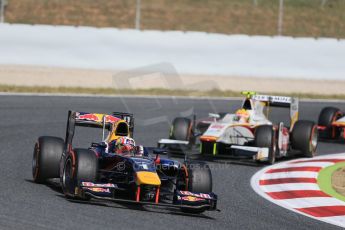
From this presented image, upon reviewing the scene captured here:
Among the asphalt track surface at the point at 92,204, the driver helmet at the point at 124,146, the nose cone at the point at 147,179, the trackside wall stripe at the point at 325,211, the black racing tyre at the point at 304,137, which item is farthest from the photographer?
the black racing tyre at the point at 304,137

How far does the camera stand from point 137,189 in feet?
35.4

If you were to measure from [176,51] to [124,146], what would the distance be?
17.0 meters

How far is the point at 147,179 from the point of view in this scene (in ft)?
34.6

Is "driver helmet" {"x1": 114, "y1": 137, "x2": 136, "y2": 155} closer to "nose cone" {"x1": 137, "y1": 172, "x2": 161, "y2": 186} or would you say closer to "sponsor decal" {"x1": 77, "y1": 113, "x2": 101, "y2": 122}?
"sponsor decal" {"x1": 77, "y1": 113, "x2": 101, "y2": 122}

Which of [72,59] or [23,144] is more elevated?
[72,59]

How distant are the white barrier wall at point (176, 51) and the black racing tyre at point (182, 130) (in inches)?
431

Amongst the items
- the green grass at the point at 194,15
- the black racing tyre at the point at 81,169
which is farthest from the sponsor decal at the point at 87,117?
the green grass at the point at 194,15

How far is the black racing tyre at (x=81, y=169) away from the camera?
10.9 meters

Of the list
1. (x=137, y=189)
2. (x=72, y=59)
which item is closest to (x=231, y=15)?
(x=72, y=59)

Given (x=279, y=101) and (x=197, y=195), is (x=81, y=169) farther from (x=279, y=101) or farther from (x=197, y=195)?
(x=279, y=101)

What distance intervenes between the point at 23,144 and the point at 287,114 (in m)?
10.4

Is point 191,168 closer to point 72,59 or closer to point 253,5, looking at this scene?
point 72,59

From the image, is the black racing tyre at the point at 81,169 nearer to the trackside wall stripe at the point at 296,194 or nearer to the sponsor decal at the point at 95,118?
the sponsor decal at the point at 95,118

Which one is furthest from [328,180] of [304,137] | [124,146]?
[124,146]
